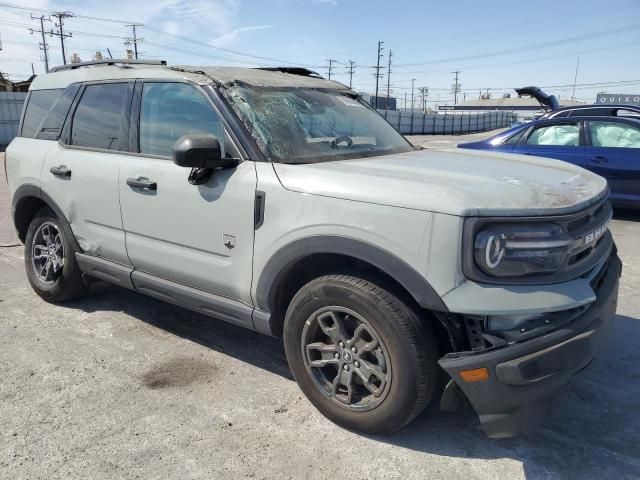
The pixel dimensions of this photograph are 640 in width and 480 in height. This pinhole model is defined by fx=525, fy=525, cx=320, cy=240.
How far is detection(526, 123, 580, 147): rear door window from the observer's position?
7707 millimetres

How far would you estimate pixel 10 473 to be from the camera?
2.40 metres

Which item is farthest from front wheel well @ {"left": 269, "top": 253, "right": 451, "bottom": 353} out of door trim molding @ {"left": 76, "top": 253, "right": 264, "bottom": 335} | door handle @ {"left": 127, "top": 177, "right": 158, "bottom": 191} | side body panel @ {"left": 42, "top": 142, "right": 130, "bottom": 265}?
side body panel @ {"left": 42, "top": 142, "right": 130, "bottom": 265}

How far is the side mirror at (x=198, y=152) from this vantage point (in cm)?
275

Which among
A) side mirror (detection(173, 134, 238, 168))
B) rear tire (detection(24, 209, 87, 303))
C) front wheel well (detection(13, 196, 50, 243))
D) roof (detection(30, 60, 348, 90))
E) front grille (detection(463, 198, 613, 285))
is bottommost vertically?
rear tire (detection(24, 209, 87, 303))

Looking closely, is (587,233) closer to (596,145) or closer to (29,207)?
(29,207)

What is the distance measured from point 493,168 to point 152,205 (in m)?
2.08

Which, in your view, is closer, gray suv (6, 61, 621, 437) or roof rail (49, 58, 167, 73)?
gray suv (6, 61, 621, 437)

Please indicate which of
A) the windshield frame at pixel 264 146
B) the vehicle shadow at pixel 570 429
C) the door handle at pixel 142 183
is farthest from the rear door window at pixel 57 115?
the vehicle shadow at pixel 570 429

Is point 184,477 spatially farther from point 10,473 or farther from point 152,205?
point 152,205

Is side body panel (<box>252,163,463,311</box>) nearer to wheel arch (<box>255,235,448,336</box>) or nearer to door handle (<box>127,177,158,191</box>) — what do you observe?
wheel arch (<box>255,235,448,336</box>)

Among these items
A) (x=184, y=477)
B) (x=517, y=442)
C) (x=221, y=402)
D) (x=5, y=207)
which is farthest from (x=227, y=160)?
(x=5, y=207)

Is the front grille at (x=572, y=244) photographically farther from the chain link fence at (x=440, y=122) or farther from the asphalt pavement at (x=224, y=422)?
the chain link fence at (x=440, y=122)

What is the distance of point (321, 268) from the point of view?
9.26ft

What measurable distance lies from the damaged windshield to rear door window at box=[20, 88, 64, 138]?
6.99 feet
